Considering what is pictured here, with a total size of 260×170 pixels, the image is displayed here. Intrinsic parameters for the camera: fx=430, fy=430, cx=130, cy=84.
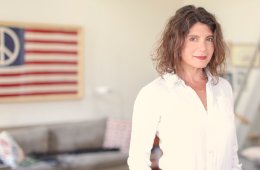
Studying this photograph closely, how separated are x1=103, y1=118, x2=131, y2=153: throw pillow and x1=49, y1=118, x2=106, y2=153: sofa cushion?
0.28ft

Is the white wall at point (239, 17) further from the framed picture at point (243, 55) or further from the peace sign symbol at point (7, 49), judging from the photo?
the peace sign symbol at point (7, 49)

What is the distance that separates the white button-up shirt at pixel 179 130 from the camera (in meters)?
1.44

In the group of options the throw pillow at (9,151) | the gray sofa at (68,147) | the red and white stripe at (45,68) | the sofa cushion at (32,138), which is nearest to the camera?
the throw pillow at (9,151)

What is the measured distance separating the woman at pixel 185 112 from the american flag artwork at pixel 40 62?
3.26m

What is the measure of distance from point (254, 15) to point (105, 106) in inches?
80.0

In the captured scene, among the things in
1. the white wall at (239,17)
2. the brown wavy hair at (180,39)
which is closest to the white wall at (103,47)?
the white wall at (239,17)

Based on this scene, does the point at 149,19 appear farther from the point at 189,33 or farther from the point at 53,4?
the point at 189,33

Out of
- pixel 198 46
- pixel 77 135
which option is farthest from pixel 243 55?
pixel 198 46

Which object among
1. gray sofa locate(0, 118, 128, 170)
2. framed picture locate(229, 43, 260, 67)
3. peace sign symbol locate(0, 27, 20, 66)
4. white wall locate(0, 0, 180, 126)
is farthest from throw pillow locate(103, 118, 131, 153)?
framed picture locate(229, 43, 260, 67)

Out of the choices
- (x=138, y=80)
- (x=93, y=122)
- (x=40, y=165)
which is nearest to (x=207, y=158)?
(x=40, y=165)

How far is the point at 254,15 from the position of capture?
192 inches

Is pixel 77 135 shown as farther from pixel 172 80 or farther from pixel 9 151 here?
pixel 172 80

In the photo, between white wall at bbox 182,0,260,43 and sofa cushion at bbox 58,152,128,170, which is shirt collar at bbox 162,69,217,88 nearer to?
sofa cushion at bbox 58,152,128,170

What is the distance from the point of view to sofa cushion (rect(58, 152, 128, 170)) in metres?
4.10
